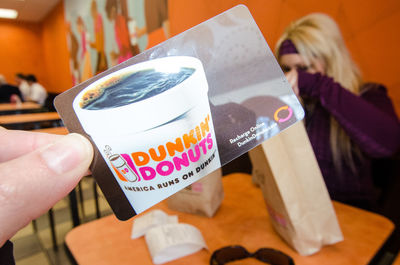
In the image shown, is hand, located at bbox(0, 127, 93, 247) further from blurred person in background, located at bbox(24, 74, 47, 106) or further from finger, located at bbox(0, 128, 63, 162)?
blurred person in background, located at bbox(24, 74, 47, 106)

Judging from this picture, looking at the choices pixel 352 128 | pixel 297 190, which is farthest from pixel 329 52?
pixel 297 190

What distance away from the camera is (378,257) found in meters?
0.52

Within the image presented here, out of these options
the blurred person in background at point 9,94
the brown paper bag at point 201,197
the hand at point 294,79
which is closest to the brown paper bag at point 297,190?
the brown paper bag at point 201,197

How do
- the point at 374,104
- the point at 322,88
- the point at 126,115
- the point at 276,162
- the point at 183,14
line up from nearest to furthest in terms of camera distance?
the point at 126,115 < the point at 276,162 < the point at 183,14 < the point at 322,88 < the point at 374,104

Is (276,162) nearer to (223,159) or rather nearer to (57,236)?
(223,159)

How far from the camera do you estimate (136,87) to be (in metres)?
0.26

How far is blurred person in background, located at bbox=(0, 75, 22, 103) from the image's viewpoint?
12.6 feet

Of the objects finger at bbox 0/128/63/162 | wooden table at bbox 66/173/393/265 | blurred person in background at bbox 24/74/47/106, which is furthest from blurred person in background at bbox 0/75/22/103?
finger at bbox 0/128/63/162

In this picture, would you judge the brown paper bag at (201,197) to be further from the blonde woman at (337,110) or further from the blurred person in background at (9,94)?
the blurred person in background at (9,94)

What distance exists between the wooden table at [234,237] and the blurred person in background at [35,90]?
3.96 meters

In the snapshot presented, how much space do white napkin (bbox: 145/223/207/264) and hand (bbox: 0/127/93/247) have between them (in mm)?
263

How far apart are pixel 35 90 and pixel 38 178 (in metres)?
4.63

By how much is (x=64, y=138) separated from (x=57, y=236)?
1458 millimetres

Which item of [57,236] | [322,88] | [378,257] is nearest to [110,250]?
[378,257]
